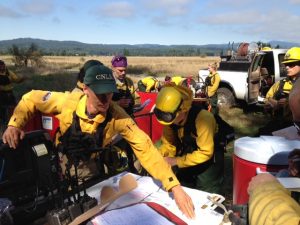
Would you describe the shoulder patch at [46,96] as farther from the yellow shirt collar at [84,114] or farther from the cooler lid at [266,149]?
the cooler lid at [266,149]

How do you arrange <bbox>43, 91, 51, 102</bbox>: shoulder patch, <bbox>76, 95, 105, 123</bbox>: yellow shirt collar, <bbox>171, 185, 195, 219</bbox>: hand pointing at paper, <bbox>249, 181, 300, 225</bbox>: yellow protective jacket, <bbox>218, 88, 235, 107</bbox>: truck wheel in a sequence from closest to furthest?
<bbox>249, 181, 300, 225</bbox>: yellow protective jacket
<bbox>171, 185, 195, 219</bbox>: hand pointing at paper
<bbox>76, 95, 105, 123</bbox>: yellow shirt collar
<bbox>43, 91, 51, 102</bbox>: shoulder patch
<bbox>218, 88, 235, 107</bbox>: truck wheel

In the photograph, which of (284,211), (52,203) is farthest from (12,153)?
(284,211)

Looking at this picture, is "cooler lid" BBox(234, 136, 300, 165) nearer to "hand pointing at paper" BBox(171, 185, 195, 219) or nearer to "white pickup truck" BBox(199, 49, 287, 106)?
"hand pointing at paper" BBox(171, 185, 195, 219)

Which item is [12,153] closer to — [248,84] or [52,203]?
[52,203]

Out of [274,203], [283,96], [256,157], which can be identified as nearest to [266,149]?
[256,157]

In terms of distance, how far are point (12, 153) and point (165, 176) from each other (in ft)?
3.43

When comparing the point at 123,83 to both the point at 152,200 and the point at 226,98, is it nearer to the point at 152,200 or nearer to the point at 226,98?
the point at 152,200

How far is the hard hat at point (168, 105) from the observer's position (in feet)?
10.2

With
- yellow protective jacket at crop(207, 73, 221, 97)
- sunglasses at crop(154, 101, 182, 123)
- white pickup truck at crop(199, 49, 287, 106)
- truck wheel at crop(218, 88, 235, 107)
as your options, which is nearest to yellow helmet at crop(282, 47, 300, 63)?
sunglasses at crop(154, 101, 182, 123)

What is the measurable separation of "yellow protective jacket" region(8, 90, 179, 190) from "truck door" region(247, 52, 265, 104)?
8.73 meters

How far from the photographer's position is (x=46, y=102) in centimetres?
294

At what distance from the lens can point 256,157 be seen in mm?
2670

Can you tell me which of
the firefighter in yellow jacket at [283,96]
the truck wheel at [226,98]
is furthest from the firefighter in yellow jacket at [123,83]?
the truck wheel at [226,98]

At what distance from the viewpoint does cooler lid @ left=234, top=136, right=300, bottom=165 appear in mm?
2611
